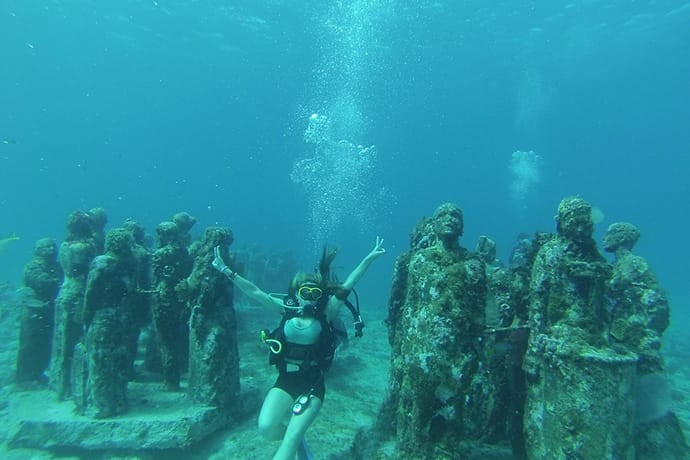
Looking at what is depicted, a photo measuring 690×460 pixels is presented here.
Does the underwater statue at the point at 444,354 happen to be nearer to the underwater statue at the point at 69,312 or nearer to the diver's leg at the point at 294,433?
the diver's leg at the point at 294,433

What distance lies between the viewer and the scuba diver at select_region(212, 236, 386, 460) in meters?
5.16

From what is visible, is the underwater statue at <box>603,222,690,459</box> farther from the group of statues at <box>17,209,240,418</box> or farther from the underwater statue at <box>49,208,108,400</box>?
the underwater statue at <box>49,208,108,400</box>

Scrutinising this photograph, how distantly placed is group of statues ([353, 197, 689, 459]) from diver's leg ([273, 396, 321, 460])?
0.92 metres

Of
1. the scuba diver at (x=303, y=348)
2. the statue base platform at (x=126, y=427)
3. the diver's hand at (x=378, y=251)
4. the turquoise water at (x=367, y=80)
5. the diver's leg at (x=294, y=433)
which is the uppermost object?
the turquoise water at (x=367, y=80)

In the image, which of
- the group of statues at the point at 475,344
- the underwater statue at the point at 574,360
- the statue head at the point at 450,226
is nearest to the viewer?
the underwater statue at the point at 574,360

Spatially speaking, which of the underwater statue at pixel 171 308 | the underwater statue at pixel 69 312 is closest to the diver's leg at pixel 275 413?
the underwater statue at pixel 171 308

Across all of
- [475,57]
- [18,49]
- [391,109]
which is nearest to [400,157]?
[391,109]

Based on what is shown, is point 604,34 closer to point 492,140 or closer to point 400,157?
point 492,140

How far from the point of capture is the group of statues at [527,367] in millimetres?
3705

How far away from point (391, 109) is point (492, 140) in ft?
127

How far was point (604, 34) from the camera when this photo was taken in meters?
43.8

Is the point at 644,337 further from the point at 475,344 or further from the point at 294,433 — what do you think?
the point at 294,433

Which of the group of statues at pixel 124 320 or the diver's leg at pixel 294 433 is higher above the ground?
the group of statues at pixel 124 320

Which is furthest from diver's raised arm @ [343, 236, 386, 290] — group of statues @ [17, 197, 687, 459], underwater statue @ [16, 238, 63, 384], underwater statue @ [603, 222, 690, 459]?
underwater statue @ [16, 238, 63, 384]
